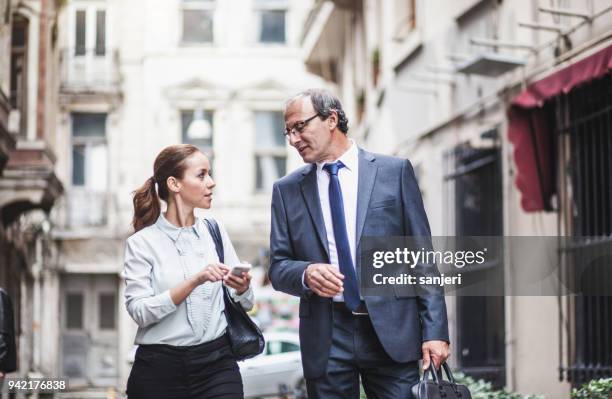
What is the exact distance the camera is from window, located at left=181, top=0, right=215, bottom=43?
35000 millimetres

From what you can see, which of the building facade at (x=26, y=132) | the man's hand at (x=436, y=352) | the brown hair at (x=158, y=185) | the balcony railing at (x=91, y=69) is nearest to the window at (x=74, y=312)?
the balcony railing at (x=91, y=69)

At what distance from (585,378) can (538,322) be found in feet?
6.16

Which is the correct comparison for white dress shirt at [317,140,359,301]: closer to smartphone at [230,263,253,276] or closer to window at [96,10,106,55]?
smartphone at [230,263,253,276]

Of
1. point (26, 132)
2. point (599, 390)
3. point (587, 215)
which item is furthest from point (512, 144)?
point (26, 132)

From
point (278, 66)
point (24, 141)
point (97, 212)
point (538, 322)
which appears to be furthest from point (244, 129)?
point (538, 322)

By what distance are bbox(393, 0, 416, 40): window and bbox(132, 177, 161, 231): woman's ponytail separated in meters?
13.2

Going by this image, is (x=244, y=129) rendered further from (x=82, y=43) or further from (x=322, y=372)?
(x=322, y=372)

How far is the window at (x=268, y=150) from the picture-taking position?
113 ft

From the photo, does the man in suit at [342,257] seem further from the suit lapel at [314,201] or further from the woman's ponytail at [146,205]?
the woman's ponytail at [146,205]

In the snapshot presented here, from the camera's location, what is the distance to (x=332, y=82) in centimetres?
2838

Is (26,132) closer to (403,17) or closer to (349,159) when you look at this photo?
(403,17)

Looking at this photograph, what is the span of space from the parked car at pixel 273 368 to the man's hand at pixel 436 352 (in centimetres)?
1700

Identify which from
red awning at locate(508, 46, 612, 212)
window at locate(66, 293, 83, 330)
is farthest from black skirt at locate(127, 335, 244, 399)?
window at locate(66, 293, 83, 330)

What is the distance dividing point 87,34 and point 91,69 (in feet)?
3.28
